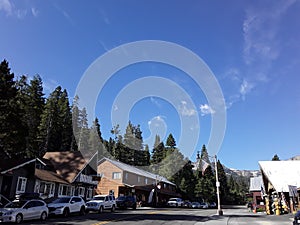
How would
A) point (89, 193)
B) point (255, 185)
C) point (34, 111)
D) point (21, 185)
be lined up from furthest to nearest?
1. point (255, 185)
2. point (34, 111)
3. point (89, 193)
4. point (21, 185)

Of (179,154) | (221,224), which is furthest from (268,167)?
(179,154)

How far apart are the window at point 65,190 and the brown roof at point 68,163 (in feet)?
4.04

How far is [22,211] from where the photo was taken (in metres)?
16.8

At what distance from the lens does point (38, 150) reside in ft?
177

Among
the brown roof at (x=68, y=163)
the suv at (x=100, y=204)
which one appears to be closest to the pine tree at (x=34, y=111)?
the brown roof at (x=68, y=163)

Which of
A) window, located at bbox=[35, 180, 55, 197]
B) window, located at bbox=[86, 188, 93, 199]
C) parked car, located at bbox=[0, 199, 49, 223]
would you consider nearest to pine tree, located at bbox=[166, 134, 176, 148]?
window, located at bbox=[86, 188, 93, 199]

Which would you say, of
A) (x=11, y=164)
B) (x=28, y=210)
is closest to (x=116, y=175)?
(x=11, y=164)

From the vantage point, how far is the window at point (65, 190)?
37906 millimetres

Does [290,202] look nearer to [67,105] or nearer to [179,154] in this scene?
[179,154]

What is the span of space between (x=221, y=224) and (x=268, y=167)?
21.5 meters

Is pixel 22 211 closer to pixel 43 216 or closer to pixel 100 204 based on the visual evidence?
pixel 43 216

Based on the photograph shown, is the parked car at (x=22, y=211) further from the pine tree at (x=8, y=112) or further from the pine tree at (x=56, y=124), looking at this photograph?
the pine tree at (x=56, y=124)

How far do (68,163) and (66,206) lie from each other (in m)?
21.4

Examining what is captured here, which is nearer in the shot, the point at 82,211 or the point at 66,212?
the point at 66,212
